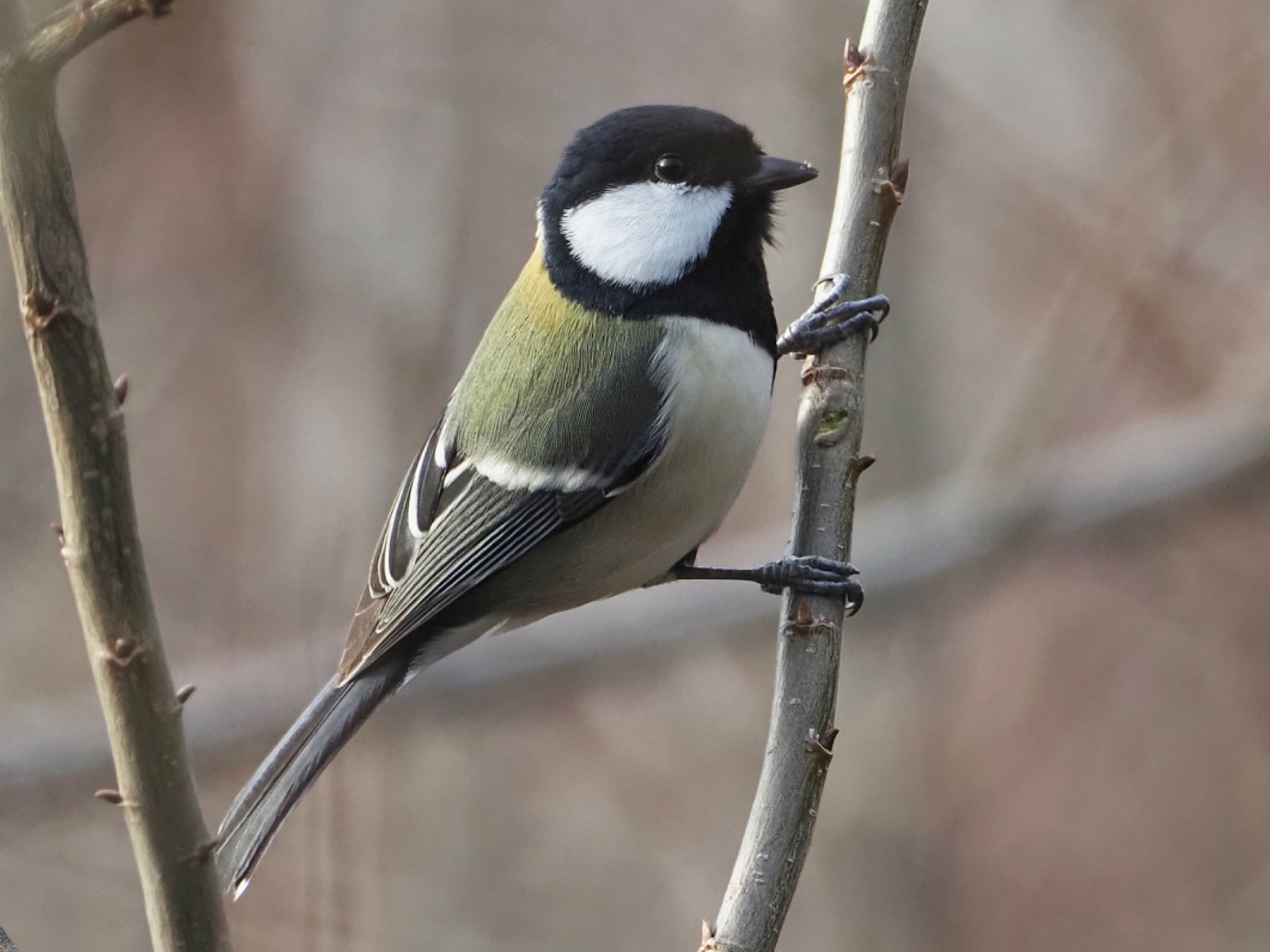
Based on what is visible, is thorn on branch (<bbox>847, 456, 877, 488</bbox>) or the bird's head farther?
the bird's head

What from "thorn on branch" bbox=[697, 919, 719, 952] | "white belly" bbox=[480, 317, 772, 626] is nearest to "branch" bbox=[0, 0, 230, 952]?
"thorn on branch" bbox=[697, 919, 719, 952]

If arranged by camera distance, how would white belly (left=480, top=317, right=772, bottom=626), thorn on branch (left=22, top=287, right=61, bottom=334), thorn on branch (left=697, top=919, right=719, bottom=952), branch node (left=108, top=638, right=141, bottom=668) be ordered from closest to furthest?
thorn on branch (left=22, top=287, right=61, bottom=334), branch node (left=108, top=638, right=141, bottom=668), thorn on branch (left=697, top=919, right=719, bottom=952), white belly (left=480, top=317, right=772, bottom=626)

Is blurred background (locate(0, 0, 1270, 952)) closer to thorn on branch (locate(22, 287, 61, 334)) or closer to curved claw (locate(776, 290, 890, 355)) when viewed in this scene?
curved claw (locate(776, 290, 890, 355))

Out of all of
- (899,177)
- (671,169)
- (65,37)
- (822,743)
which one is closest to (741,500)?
(671,169)

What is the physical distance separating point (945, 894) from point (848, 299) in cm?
259

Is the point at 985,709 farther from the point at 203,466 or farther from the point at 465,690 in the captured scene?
the point at 203,466

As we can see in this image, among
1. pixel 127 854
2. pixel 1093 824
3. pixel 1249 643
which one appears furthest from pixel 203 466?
pixel 1249 643

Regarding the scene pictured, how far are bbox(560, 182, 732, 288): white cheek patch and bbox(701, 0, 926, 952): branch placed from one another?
30 cm

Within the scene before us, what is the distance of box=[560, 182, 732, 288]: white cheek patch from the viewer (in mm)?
2156

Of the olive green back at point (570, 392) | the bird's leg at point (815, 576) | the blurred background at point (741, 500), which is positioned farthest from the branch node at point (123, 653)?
the blurred background at point (741, 500)

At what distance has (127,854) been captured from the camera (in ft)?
13.3

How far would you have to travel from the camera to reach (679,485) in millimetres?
2189

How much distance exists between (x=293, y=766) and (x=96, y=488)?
0.97 meters

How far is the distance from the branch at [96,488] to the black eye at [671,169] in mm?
1201
